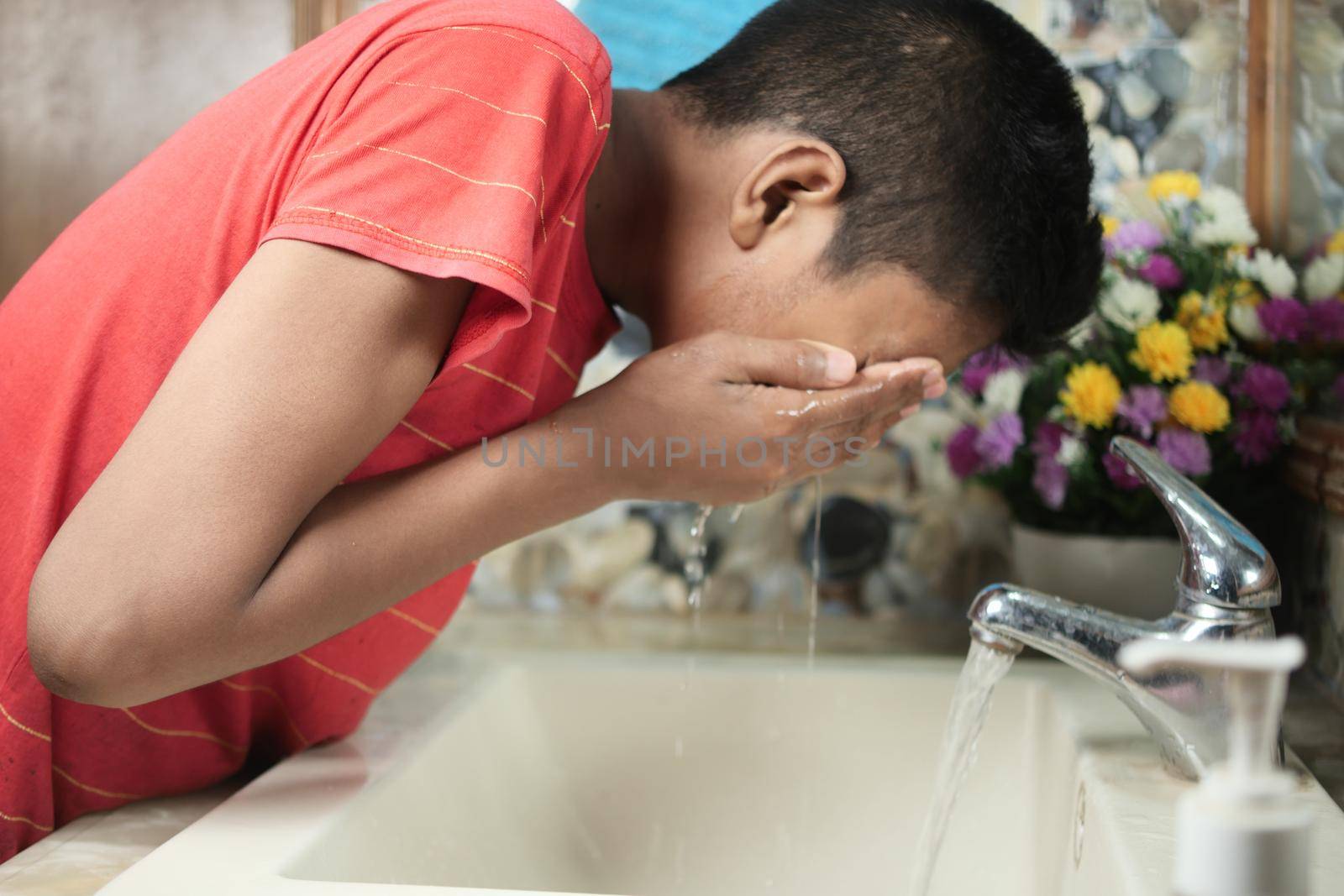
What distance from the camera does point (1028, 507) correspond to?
1.01m

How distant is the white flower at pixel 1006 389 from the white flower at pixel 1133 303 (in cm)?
9

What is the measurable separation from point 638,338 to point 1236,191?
0.54 metres

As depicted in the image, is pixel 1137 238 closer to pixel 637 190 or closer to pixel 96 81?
pixel 637 190

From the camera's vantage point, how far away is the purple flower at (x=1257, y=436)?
0.90 meters

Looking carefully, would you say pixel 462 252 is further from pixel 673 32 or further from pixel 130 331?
pixel 673 32

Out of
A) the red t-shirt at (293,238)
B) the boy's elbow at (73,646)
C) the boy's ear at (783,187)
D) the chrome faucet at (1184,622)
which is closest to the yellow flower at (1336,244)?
the chrome faucet at (1184,622)

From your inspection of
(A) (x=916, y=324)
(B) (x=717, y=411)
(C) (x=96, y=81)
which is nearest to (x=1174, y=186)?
(A) (x=916, y=324)

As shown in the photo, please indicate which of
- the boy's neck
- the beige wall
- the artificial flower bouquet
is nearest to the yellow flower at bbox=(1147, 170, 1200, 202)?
the artificial flower bouquet

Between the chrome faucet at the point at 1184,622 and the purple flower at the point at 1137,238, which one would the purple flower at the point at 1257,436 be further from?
the chrome faucet at the point at 1184,622

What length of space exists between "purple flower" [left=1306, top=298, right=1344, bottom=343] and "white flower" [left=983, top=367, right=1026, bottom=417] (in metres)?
0.22

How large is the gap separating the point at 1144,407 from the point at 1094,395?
0.04m

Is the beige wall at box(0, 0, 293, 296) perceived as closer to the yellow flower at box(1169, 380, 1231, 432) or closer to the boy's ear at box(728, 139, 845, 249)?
the boy's ear at box(728, 139, 845, 249)

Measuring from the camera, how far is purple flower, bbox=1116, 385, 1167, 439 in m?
0.90

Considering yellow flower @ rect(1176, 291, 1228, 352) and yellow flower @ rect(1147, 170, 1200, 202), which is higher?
yellow flower @ rect(1147, 170, 1200, 202)
